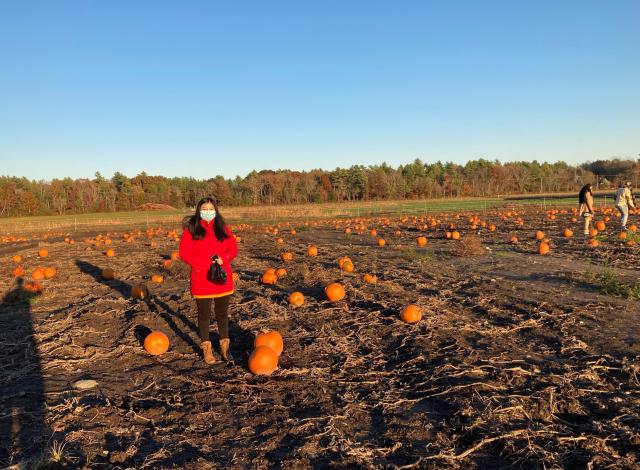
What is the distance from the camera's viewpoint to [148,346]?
206 inches

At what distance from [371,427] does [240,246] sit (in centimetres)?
1346

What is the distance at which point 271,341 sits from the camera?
15.9 feet

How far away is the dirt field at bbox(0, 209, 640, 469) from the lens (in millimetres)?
2994

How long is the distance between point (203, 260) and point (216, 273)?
0.82 feet

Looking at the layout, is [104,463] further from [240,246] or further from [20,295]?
[240,246]

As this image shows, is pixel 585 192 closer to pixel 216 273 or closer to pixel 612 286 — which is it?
pixel 612 286

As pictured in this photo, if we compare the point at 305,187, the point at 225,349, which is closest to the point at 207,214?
the point at 225,349

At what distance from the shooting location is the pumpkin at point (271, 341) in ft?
15.8

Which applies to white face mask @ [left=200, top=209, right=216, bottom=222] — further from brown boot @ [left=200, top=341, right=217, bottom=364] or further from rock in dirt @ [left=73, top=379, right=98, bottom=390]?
rock in dirt @ [left=73, top=379, right=98, bottom=390]

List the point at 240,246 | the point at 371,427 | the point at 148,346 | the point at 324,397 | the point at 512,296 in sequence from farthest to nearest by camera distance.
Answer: the point at 240,246 → the point at 512,296 → the point at 148,346 → the point at 324,397 → the point at 371,427


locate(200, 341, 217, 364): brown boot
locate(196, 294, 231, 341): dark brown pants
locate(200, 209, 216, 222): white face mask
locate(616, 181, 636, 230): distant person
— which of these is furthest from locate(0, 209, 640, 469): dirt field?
locate(616, 181, 636, 230): distant person

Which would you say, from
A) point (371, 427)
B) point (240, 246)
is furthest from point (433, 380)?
point (240, 246)

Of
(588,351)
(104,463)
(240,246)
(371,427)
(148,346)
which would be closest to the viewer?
(104,463)

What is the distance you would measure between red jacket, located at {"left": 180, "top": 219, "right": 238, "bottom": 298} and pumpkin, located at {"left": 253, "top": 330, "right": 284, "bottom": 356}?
680 mm
